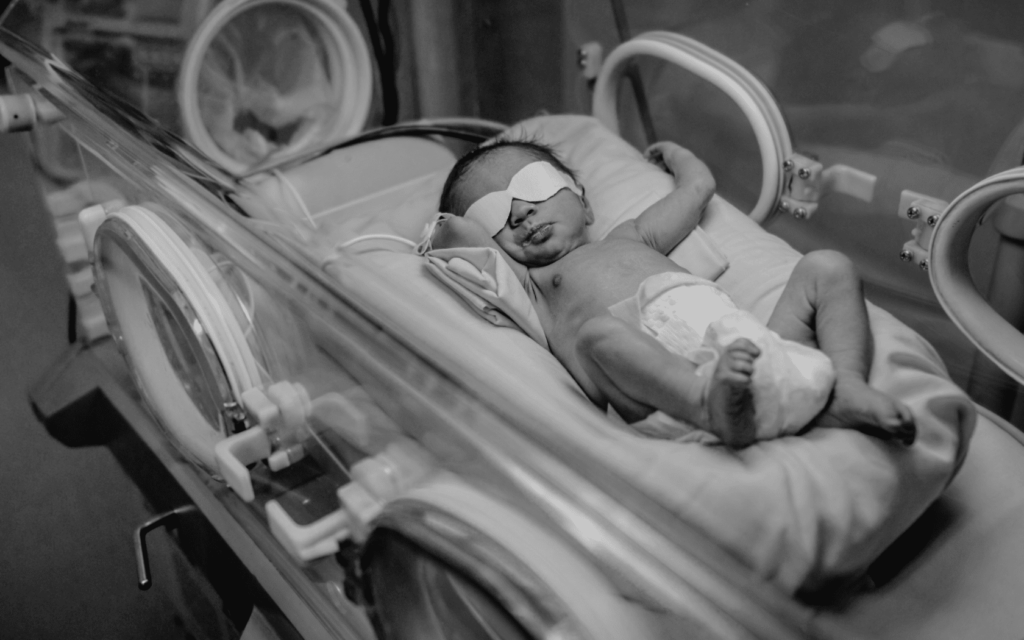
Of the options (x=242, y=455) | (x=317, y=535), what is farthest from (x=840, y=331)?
(x=242, y=455)

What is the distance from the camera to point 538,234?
1185mm

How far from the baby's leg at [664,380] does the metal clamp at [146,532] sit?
0.80 metres

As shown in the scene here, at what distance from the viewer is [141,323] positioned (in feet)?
4.34

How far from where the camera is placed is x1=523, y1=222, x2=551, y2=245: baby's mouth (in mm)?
1185

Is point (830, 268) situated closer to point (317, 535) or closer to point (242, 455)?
point (317, 535)

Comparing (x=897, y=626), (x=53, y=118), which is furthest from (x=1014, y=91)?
(x=53, y=118)

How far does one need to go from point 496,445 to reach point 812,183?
2.98ft

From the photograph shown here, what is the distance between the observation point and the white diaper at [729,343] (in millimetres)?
718

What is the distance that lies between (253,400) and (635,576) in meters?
0.61

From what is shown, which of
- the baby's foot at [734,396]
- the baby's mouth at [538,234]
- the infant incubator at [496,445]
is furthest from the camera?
the baby's mouth at [538,234]

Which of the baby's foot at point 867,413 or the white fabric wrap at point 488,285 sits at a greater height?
the baby's foot at point 867,413

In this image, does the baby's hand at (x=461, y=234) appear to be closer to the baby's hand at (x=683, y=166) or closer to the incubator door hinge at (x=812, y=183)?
the baby's hand at (x=683, y=166)

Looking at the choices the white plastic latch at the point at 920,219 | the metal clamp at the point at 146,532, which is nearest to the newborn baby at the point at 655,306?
the white plastic latch at the point at 920,219

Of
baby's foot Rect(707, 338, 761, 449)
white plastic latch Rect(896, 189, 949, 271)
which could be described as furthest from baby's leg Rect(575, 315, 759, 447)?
white plastic latch Rect(896, 189, 949, 271)
